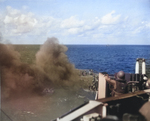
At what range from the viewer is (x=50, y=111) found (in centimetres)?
1366

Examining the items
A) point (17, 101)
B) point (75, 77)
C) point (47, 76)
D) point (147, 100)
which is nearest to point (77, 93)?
point (75, 77)

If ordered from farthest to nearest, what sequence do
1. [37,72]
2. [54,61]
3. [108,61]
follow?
[108,61] → [54,61] → [37,72]

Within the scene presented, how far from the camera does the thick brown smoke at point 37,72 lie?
1181 cm

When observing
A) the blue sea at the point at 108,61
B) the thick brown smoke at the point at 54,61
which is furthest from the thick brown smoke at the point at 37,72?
the blue sea at the point at 108,61

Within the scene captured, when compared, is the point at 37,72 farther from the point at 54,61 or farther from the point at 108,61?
the point at 108,61

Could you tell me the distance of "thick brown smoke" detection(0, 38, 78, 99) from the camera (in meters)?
11.8

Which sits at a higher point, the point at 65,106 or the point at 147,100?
the point at 147,100

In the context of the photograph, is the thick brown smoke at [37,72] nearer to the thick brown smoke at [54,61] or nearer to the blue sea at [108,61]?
the thick brown smoke at [54,61]

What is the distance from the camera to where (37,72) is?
550 inches

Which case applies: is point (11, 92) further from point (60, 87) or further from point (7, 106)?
point (60, 87)

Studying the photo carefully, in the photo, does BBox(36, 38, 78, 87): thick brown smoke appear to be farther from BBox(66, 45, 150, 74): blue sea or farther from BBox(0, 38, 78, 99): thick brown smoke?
BBox(66, 45, 150, 74): blue sea

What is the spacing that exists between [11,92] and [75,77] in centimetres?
696

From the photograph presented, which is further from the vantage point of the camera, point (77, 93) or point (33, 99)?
point (77, 93)

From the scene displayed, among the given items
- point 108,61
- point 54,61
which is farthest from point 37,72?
point 108,61
